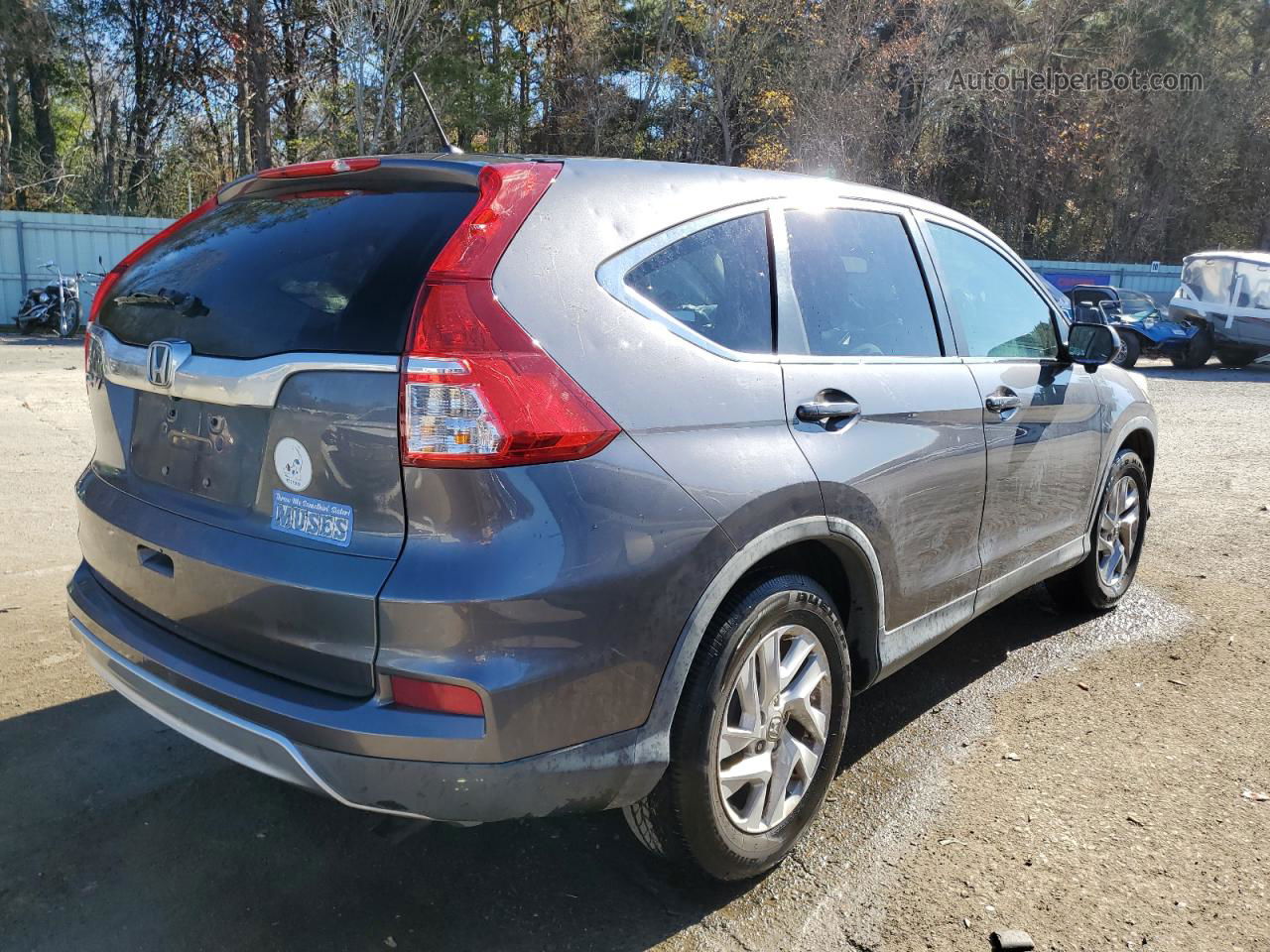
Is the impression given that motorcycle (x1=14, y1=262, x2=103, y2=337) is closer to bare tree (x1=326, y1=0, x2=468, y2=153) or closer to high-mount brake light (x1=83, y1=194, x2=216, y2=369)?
bare tree (x1=326, y1=0, x2=468, y2=153)

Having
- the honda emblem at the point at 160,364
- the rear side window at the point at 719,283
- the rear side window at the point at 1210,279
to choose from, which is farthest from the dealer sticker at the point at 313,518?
the rear side window at the point at 1210,279

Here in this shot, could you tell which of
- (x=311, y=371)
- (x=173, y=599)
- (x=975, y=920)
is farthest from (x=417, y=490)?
(x=975, y=920)

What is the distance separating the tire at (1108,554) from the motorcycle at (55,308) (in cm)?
1679

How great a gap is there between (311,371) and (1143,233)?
3787cm

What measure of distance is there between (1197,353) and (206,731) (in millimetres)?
20497

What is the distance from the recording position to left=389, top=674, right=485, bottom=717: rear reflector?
6.49 ft

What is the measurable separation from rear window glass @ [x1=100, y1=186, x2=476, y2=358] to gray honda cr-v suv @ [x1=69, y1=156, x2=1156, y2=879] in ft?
0.04

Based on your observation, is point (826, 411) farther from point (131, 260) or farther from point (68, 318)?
point (68, 318)

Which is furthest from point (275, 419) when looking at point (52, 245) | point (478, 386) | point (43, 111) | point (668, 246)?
point (43, 111)

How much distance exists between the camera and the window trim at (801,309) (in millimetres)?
2707

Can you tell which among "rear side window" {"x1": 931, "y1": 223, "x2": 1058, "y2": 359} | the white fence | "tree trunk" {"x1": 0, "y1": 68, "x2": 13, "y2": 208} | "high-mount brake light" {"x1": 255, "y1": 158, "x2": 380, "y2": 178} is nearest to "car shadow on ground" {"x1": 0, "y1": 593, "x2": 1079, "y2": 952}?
"rear side window" {"x1": 931, "y1": 223, "x2": 1058, "y2": 359}

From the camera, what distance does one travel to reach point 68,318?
16.7 metres

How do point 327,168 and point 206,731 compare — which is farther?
point 327,168

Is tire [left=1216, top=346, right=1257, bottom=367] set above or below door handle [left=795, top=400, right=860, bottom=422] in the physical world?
below
